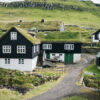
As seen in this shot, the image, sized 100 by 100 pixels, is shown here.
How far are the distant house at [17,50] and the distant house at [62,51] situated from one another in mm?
8205

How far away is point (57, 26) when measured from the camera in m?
78.5

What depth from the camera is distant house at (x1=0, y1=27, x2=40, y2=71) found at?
4488 centimetres

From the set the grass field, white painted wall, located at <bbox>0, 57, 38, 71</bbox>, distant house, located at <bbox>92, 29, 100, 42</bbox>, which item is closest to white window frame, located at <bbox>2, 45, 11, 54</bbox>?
white painted wall, located at <bbox>0, 57, 38, 71</bbox>

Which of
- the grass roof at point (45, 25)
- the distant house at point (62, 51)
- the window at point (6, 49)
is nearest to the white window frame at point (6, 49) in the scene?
the window at point (6, 49)

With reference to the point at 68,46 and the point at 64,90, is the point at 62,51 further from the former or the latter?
the point at 64,90

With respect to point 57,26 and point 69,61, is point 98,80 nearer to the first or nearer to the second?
point 69,61

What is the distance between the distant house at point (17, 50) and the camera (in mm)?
44875

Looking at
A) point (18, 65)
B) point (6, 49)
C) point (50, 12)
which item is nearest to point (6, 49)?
point (6, 49)

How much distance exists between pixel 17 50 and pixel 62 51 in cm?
1197

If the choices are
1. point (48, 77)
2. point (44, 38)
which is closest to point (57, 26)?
point (44, 38)

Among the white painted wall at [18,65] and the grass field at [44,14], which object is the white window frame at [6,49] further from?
the grass field at [44,14]

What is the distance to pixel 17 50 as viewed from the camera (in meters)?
45.5

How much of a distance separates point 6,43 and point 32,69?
7.12m

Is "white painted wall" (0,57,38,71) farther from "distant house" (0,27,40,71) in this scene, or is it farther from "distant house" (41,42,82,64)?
"distant house" (41,42,82,64)
